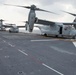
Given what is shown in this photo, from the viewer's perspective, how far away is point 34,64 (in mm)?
9500

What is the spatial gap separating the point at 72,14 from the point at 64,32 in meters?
4.41

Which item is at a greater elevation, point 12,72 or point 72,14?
point 72,14

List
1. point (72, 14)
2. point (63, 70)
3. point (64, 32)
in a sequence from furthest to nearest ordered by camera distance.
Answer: point (72, 14)
point (64, 32)
point (63, 70)

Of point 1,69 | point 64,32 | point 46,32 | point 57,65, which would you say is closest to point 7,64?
point 1,69

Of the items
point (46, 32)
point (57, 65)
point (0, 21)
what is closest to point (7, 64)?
point (57, 65)

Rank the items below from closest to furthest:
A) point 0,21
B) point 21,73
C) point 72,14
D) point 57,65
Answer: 1. point 21,73
2. point 57,65
3. point 72,14
4. point 0,21

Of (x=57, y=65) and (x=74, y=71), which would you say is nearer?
(x=74, y=71)

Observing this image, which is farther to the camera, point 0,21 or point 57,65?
point 0,21

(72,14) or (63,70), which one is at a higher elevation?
(72,14)

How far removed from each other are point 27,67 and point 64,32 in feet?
67.9

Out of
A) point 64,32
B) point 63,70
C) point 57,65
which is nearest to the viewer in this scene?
point 63,70

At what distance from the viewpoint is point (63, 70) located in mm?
8359

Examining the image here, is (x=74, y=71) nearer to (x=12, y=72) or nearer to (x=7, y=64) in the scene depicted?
(x=12, y=72)

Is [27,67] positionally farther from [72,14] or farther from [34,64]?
[72,14]
